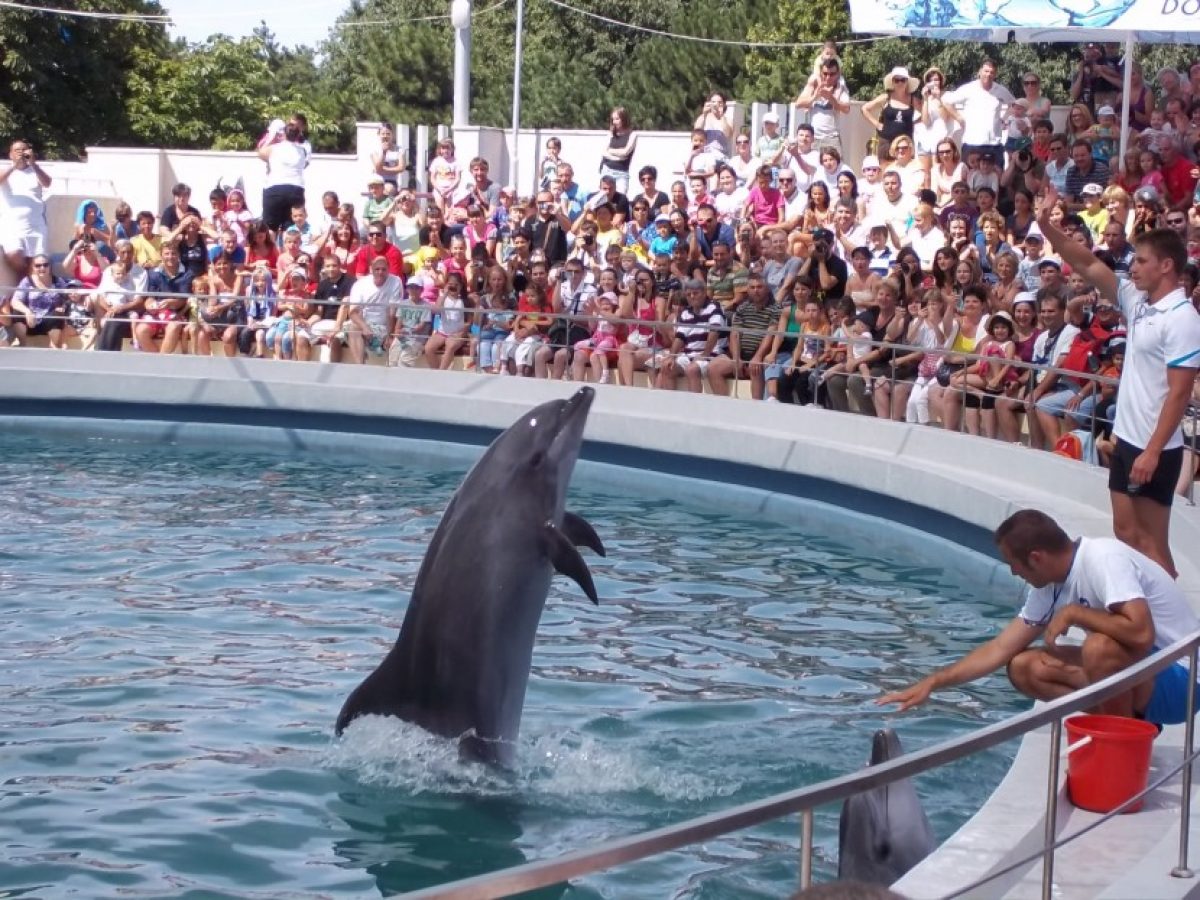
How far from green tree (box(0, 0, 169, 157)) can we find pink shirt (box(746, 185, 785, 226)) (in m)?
27.4

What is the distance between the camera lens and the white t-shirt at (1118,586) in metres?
6.12

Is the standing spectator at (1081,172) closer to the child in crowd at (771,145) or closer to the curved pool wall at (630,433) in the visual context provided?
the child in crowd at (771,145)

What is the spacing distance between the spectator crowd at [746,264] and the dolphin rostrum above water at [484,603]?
559cm

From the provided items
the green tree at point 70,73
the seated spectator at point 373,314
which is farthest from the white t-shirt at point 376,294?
the green tree at point 70,73

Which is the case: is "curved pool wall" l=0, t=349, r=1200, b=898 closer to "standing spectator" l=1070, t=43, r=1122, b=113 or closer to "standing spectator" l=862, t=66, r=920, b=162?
"standing spectator" l=862, t=66, r=920, b=162

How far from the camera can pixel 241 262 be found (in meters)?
19.3

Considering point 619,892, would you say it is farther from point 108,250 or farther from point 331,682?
point 108,250

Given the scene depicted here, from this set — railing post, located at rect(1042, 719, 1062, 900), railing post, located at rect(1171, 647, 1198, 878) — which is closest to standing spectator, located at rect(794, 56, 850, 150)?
railing post, located at rect(1171, 647, 1198, 878)

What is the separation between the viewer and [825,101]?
65.2 feet

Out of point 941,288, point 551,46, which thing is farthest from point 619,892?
point 551,46

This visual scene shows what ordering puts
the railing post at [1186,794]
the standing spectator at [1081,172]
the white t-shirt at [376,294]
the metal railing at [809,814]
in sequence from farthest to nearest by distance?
the white t-shirt at [376,294]
the standing spectator at [1081,172]
the railing post at [1186,794]
the metal railing at [809,814]

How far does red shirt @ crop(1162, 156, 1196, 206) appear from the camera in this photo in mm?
16000

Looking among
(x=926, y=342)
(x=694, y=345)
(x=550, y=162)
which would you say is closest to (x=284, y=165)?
(x=550, y=162)

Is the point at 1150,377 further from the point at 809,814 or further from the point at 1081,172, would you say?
the point at 1081,172
